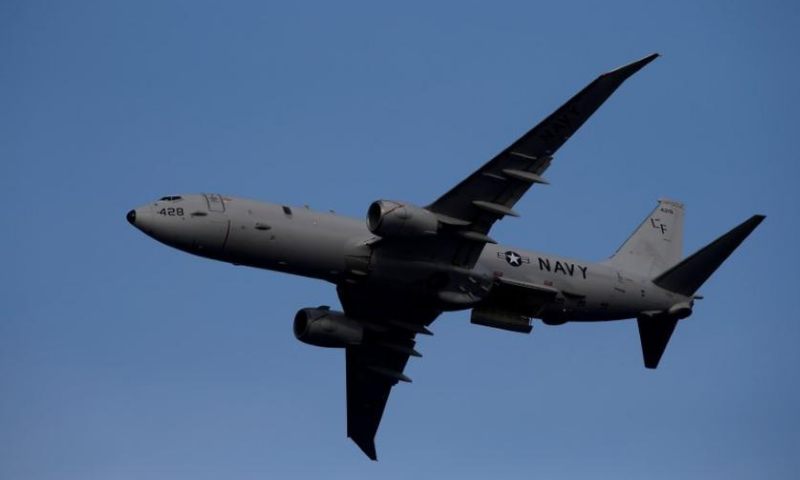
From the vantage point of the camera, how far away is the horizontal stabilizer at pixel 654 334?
6288 centimetres

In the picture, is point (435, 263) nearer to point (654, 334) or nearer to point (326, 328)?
point (326, 328)

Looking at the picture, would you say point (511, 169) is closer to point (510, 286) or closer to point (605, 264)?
point (510, 286)

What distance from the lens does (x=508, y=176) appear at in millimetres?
53562

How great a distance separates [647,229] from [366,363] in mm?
15770

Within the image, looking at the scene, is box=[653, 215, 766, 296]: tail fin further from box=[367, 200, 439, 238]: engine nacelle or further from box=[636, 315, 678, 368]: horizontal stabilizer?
box=[367, 200, 439, 238]: engine nacelle

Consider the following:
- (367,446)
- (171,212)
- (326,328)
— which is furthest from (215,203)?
(367,446)

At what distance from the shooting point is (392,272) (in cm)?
5609

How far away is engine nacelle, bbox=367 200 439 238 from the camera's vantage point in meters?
53.0

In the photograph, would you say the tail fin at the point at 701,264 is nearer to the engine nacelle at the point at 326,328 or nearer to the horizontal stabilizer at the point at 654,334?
the horizontal stabilizer at the point at 654,334

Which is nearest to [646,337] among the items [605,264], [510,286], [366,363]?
[605,264]

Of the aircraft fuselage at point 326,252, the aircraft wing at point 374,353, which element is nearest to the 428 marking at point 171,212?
the aircraft fuselage at point 326,252

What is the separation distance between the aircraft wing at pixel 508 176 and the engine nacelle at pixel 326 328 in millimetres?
6941

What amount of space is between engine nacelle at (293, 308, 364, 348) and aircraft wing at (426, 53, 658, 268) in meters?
6.94

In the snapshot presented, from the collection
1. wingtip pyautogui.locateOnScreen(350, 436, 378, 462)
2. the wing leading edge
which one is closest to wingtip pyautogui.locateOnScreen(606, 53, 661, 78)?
the wing leading edge
